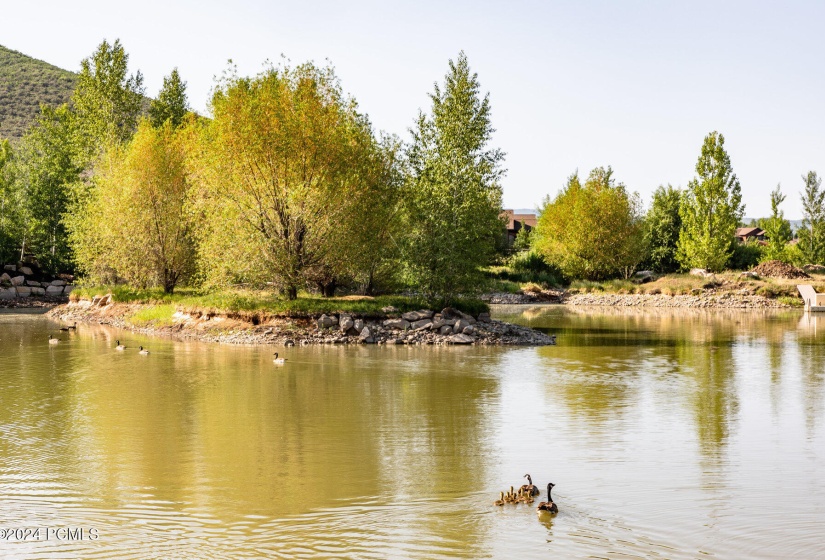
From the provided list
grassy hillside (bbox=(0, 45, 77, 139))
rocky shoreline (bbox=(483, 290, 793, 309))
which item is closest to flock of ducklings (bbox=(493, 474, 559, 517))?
rocky shoreline (bbox=(483, 290, 793, 309))

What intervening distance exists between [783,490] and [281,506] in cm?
742

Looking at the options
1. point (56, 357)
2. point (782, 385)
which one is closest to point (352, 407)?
point (782, 385)

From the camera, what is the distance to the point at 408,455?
48.7ft

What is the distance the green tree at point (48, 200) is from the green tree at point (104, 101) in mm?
2039

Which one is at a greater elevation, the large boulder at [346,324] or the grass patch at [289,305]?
the grass patch at [289,305]

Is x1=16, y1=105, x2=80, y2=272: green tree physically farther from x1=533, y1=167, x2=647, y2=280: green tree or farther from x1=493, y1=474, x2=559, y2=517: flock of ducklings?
x1=493, y1=474, x2=559, y2=517: flock of ducklings

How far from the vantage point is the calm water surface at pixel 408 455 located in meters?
10.4

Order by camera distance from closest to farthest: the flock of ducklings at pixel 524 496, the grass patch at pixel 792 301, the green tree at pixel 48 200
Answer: the flock of ducklings at pixel 524 496 → the grass patch at pixel 792 301 → the green tree at pixel 48 200

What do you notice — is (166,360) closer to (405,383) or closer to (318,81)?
(405,383)

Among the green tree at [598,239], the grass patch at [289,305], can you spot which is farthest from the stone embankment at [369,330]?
the green tree at [598,239]

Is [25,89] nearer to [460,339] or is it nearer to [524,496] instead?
[460,339]

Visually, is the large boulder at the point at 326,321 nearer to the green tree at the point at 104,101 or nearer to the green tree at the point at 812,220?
the green tree at the point at 104,101

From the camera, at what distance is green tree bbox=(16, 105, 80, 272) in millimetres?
64438

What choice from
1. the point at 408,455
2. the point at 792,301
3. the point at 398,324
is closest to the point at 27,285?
the point at 398,324
